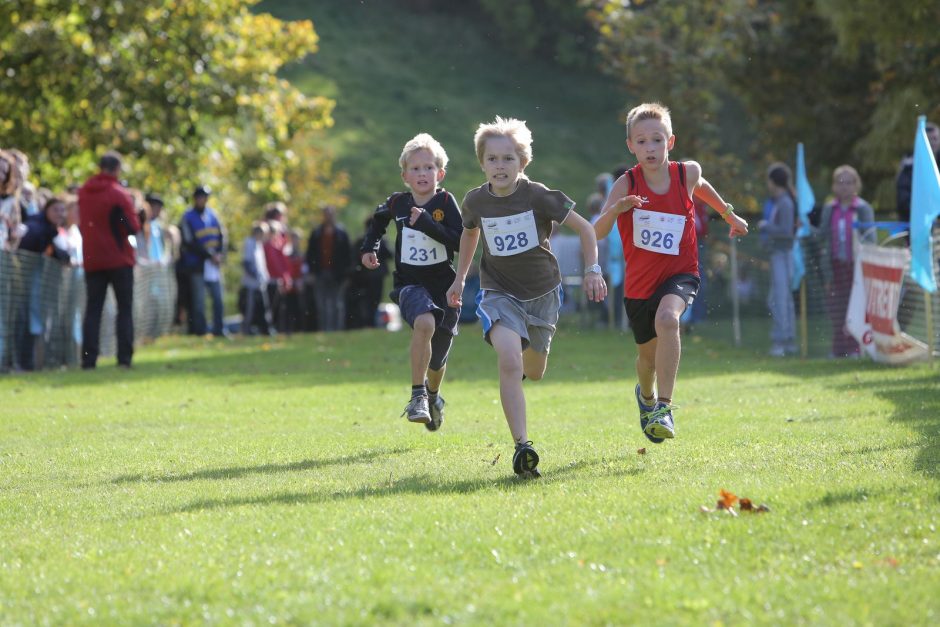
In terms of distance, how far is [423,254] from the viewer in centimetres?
959

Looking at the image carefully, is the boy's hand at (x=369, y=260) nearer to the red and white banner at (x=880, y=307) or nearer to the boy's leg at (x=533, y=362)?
the boy's leg at (x=533, y=362)

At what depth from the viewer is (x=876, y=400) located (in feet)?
35.7

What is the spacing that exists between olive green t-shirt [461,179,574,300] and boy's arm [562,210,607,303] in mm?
80

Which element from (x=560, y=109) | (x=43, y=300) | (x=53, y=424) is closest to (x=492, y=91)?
(x=560, y=109)

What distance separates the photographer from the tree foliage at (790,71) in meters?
21.0

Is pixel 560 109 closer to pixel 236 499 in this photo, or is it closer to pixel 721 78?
pixel 721 78

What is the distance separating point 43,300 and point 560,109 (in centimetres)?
6104

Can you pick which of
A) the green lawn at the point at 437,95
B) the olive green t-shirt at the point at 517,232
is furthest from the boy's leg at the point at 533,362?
the green lawn at the point at 437,95

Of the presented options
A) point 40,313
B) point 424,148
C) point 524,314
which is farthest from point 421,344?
point 40,313

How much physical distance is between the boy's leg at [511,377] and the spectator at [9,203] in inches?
364

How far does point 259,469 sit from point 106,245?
897 cm

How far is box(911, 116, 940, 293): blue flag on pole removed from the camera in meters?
13.3

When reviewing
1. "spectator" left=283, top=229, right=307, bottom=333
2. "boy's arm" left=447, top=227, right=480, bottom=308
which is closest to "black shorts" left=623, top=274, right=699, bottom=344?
"boy's arm" left=447, top=227, right=480, bottom=308

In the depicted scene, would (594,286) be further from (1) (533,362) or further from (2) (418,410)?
(2) (418,410)
